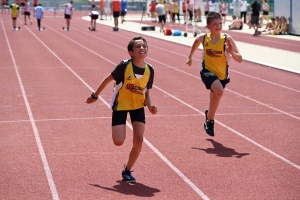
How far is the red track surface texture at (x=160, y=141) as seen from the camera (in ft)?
23.9

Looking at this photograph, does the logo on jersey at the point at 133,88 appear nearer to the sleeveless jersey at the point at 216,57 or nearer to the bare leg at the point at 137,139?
the bare leg at the point at 137,139

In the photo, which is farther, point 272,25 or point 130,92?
point 272,25

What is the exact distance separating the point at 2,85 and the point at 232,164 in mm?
8599

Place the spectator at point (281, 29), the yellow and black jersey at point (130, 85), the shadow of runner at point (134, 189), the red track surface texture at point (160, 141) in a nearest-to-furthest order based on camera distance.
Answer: the shadow of runner at point (134, 189) < the red track surface texture at point (160, 141) < the yellow and black jersey at point (130, 85) < the spectator at point (281, 29)

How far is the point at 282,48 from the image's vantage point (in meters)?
27.3

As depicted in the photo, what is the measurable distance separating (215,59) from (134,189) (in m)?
3.39

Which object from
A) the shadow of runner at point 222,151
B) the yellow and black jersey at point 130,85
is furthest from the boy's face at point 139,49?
the shadow of runner at point 222,151

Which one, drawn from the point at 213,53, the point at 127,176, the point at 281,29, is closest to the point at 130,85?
the point at 127,176

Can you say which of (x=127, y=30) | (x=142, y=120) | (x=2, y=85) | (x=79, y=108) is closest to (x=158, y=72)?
(x=2, y=85)

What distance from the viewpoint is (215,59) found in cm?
1005

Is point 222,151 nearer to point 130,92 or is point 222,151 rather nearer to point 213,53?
point 213,53

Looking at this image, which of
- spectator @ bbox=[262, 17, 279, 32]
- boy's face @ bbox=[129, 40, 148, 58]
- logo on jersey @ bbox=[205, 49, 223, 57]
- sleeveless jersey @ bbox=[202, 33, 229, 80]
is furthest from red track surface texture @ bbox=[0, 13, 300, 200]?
spectator @ bbox=[262, 17, 279, 32]

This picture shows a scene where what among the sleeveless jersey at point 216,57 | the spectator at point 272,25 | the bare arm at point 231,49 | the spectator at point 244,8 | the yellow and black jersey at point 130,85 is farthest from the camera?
the spectator at point 244,8

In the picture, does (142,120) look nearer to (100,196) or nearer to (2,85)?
(100,196)
